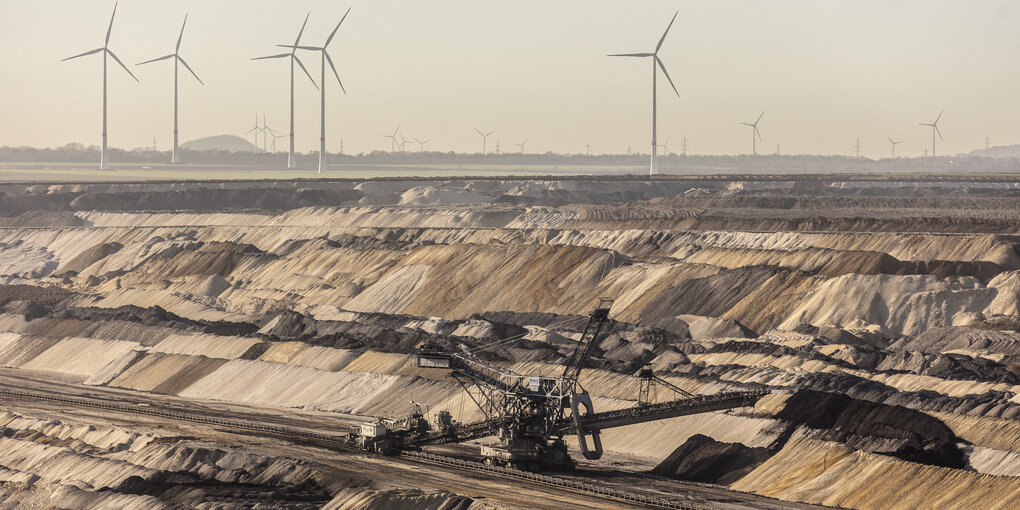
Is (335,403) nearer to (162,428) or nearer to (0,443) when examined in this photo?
(162,428)

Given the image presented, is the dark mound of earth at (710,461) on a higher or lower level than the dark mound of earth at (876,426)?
lower

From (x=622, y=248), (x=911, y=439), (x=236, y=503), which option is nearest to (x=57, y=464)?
Answer: (x=236, y=503)

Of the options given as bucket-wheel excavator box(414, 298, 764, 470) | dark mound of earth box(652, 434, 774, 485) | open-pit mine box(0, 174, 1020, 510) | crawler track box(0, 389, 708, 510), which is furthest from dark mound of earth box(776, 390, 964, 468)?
crawler track box(0, 389, 708, 510)

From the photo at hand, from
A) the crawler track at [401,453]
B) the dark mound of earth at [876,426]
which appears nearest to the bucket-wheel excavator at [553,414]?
the crawler track at [401,453]

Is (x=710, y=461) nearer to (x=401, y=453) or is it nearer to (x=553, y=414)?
(x=553, y=414)

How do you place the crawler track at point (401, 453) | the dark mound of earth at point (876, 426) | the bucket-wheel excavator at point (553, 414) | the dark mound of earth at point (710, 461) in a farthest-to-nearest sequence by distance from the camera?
the bucket-wheel excavator at point (553, 414) < the dark mound of earth at point (710, 461) < the dark mound of earth at point (876, 426) < the crawler track at point (401, 453)

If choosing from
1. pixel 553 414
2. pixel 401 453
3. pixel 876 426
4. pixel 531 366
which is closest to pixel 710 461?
pixel 553 414

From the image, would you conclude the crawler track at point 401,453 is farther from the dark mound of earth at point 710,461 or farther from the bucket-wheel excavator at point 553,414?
the dark mound of earth at point 710,461
